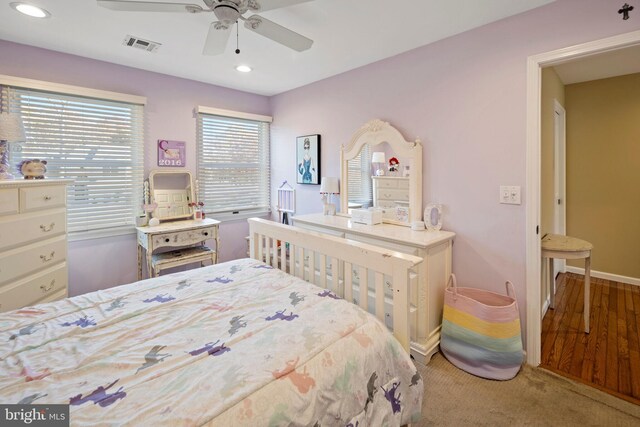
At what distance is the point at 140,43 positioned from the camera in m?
2.43

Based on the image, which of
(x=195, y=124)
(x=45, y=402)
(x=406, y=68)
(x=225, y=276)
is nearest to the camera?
(x=45, y=402)

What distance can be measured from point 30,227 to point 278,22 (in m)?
2.16

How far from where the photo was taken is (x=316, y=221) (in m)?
2.90

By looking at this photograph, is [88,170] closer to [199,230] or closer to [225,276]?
[199,230]

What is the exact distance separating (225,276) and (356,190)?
5.46 feet

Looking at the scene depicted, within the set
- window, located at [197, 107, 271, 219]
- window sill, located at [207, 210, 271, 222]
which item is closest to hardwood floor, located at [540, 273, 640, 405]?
window sill, located at [207, 210, 271, 222]

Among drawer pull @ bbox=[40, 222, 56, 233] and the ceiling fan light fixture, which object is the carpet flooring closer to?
the ceiling fan light fixture

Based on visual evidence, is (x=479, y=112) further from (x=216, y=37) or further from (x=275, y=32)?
(x=216, y=37)

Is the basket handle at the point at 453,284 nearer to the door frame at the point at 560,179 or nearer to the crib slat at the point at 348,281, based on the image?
the crib slat at the point at 348,281

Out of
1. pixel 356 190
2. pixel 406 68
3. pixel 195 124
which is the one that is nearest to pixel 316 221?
pixel 356 190

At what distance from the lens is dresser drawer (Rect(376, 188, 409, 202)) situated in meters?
2.65

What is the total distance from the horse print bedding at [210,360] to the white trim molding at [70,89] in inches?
80.1

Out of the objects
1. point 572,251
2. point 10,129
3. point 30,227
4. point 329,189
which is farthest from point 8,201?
point 572,251

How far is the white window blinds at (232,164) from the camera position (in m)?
3.59
